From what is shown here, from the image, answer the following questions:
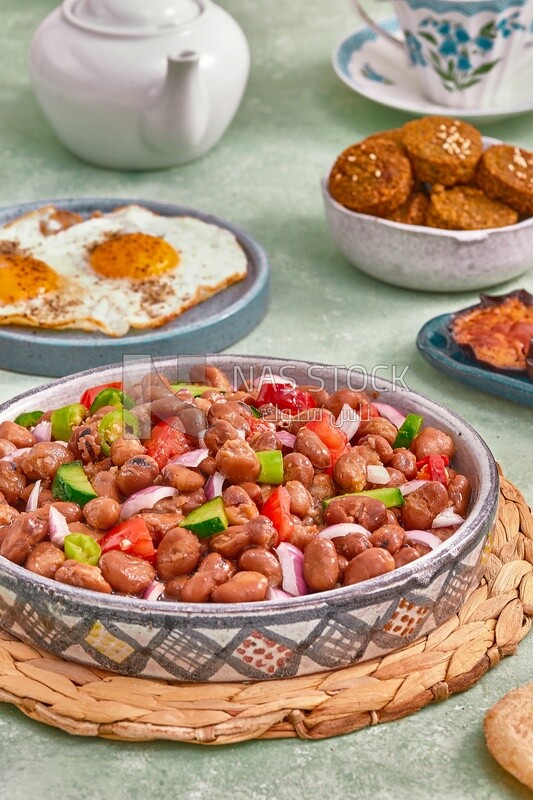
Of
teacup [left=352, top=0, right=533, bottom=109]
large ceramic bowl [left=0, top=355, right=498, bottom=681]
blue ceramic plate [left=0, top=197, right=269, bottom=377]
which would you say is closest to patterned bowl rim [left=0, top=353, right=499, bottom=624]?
large ceramic bowl [left=0, top=355, right=498, bottom=681]

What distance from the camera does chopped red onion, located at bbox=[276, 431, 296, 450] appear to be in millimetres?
1810

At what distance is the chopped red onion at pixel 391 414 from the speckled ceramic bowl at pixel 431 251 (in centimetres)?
70

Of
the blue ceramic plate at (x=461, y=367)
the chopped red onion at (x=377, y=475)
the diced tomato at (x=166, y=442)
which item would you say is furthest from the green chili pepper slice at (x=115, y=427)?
the blue ceramic plate at (x=461, y=367)

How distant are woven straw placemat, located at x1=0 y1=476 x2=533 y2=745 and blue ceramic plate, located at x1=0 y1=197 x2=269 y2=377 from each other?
0.86m

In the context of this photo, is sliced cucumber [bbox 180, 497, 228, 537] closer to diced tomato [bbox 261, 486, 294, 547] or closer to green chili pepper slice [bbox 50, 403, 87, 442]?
diced tomato [bbox 261, 486, 294, 547]

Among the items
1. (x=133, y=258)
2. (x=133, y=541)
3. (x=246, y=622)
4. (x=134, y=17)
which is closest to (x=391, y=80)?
(x=134, y=17)

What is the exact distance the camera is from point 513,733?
146 cm

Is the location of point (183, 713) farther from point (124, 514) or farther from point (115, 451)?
point (115, 451)

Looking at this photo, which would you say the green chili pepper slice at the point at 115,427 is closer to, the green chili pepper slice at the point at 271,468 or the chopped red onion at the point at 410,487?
the green chili pepper slice at the point at 271,468

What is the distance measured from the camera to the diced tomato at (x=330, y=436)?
1.81m

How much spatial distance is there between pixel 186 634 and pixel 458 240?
1.34 metres

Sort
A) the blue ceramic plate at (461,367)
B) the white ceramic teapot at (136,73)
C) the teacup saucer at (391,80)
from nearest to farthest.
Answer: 1. the blue ceramic plate at (461,367)
2. the white ceramic teapot at (136,73)
3. the teacup saucer at (391,80)

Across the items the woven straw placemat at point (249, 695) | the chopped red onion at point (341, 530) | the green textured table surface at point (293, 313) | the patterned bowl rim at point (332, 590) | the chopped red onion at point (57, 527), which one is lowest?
the green textured table surface at point (293, 313)

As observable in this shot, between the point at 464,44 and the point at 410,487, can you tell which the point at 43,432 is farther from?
the point at 464,44
